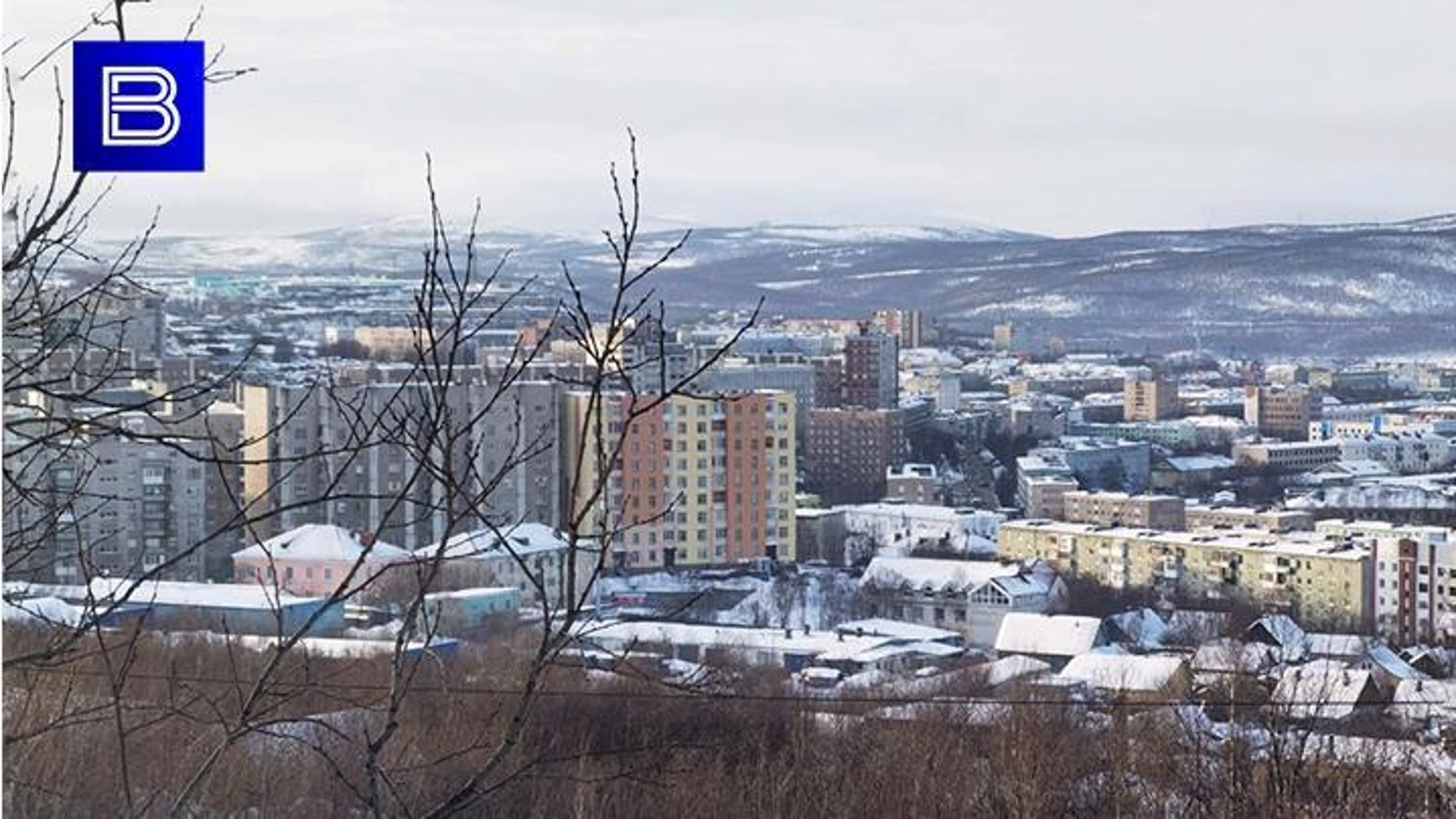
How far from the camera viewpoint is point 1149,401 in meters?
24.3

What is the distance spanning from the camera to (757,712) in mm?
5832

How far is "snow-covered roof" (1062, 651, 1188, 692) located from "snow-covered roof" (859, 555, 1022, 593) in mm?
2823

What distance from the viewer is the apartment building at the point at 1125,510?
15383 millimetres

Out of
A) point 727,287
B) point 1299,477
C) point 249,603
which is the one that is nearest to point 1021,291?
point 727,287

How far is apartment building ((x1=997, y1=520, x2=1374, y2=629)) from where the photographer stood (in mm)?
11359

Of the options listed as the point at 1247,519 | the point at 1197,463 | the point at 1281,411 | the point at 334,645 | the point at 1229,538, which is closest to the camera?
the point at 334,645

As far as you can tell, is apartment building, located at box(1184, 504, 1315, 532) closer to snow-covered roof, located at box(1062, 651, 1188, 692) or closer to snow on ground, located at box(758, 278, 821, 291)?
snow-covered roof, located at box(1062, 651, 1188, 692)

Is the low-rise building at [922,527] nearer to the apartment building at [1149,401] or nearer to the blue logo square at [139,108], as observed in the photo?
the apartment building at [1149,401]

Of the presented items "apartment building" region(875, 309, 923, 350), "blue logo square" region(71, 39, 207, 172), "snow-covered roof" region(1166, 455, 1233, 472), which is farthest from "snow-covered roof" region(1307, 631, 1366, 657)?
"apartment building" region(875, 309, 923, 350)

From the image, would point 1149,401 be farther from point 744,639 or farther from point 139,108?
point 139,108

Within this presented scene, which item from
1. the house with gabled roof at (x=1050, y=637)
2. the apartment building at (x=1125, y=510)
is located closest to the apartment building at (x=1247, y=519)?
the apartment building at (x=1125, y=510)

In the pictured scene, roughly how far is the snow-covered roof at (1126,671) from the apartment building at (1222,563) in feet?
9.79

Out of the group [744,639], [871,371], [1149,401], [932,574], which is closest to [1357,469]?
[871,371]

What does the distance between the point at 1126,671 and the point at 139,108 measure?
264 inches
